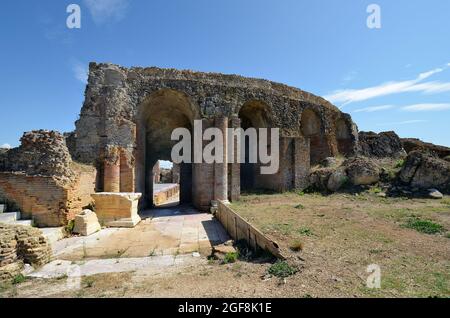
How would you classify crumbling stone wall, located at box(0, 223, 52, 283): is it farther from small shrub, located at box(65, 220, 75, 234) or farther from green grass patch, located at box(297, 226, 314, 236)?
green grass patch, located at box(297, 226, 314, 236)

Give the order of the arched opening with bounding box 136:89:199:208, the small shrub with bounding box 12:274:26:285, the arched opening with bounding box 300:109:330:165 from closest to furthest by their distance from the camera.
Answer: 1. the small shrub with bounding box 12:274:26:285
2. the arched opening with bounding box 136:89:199:208
3. the arched opening with bounding box 300:109:330:165

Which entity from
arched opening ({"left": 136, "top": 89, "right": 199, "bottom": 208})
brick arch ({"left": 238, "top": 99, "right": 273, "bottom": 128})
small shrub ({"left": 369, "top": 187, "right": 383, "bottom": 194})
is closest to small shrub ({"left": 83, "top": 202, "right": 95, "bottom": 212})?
arched opening ({"left": 136, "top": 89, "right": 199, "bottom": 208})

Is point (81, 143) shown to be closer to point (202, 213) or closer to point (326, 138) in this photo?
point (202, 213)

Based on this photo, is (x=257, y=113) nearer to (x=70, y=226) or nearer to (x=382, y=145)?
(x=70, y=226)

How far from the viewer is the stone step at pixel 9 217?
6.54 meters

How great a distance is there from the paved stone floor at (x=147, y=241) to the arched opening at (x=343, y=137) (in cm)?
1459

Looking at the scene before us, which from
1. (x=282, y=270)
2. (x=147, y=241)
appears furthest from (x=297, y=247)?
(x=147, y=241)

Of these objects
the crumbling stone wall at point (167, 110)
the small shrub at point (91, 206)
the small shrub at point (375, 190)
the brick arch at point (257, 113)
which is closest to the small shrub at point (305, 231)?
the crumbling stone wall at point (167, 110)

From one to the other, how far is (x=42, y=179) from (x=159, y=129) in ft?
29.3

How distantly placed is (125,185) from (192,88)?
5.96 metres

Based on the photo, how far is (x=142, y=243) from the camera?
23.1 ft

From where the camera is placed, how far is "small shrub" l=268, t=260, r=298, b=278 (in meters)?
4.19

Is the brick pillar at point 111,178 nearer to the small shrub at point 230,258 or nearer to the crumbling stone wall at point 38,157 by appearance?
the crumbling stone wall at point 38,157

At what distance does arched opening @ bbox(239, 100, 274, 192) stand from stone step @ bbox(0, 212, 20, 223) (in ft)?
37.5
